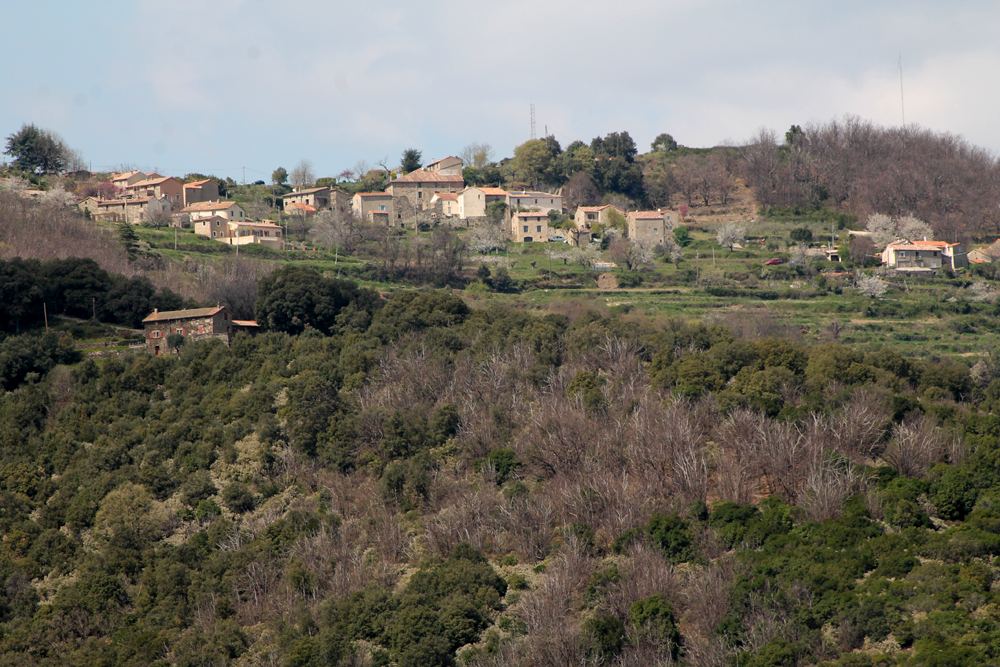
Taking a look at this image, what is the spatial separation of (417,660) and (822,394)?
16462 mm

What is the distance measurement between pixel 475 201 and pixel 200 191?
61.2 feet

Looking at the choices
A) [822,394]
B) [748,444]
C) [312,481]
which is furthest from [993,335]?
[312,481]

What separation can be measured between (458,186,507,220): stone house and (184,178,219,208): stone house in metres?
17.1

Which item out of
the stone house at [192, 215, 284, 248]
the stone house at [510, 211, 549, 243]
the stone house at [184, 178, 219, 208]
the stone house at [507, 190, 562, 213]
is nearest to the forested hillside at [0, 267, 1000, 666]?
the stone house at [192, 215, 284, 248]

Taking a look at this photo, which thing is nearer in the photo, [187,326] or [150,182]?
[187,326]

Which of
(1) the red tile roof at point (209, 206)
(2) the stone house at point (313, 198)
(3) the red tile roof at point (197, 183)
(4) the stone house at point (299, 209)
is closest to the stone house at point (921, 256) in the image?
(4) the stone house at point (299, 209)

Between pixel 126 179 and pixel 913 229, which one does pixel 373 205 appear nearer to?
pixel 126 179

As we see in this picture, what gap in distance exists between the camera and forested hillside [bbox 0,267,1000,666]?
101 feet

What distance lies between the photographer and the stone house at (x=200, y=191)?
97125 millimetres

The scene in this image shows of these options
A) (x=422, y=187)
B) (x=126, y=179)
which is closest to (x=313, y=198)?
(x=422, y=187)

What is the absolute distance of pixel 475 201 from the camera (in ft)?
327

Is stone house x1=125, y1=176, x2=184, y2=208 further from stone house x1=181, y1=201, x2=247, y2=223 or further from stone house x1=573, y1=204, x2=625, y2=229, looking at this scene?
stone house x1=573, y1=204, x2=625, y2=229

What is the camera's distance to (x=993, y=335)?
65.6m

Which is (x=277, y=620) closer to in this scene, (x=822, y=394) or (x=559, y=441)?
(x=559, y=441)
